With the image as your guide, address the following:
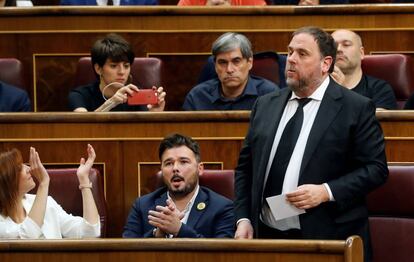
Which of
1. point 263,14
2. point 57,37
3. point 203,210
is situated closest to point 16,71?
point 57,37

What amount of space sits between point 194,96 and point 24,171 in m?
0.62

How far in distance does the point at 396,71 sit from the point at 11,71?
935mm

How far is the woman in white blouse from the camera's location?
196 centimetres

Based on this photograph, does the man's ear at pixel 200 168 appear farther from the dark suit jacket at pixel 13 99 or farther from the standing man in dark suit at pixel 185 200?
the dark suit jacket at pixel 13 99

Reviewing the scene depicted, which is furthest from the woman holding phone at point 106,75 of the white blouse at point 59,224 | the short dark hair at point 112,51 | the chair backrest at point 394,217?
the chair backrest at point 394,217

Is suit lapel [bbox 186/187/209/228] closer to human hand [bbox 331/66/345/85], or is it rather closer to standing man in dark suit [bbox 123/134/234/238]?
standing man in dark suit [bbox 123/134/234/238]

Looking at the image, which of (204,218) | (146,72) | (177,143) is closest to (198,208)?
(204,218)

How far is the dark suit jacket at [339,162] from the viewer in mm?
1719

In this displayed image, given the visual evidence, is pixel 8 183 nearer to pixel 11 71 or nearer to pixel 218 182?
pixel 218 182

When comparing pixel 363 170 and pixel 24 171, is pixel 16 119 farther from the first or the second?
pixel 363 170

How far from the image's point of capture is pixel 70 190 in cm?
211

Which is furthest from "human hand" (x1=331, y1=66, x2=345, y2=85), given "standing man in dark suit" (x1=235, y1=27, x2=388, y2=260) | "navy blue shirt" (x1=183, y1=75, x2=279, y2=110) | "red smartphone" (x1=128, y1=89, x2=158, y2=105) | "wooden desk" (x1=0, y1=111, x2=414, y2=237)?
"standing man in dark suit" (x1=235, y1=27, x2=388, y2=260)

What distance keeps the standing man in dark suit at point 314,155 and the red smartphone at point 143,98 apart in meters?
0.61

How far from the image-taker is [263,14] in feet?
9.10
